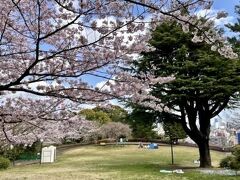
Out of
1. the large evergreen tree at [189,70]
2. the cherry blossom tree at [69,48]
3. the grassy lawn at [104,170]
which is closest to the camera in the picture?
the cherry blossom tree at [69,48]

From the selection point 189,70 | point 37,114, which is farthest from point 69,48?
point 189,70

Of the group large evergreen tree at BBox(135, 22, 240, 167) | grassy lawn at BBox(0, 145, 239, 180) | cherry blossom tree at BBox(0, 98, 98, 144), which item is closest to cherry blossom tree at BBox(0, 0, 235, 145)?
cherry blossom tree at BBox(0, 98, 98, 144)

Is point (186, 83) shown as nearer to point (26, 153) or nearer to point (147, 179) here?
point (147, 179)

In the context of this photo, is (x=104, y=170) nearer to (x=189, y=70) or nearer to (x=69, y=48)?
(x=189, y=70)

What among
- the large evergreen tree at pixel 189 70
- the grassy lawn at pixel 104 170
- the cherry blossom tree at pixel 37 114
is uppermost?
the large evergreen tree at pixel 189 70

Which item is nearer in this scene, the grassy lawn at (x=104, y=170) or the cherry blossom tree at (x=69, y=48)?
the cherry blossom tree at (x=69, y=48)

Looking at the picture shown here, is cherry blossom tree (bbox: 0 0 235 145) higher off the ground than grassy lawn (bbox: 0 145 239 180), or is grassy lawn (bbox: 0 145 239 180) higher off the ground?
cherry blossom tree (bbox: 0 0 235 145)

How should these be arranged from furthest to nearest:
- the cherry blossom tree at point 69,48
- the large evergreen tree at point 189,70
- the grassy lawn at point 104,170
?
the large evergreen tree at point 189,70, the grassy lawn at point 104,170, the cherry blossom tree at point 69,48

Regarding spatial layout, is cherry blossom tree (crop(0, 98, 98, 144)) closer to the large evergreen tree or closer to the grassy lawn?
the grassy lawn

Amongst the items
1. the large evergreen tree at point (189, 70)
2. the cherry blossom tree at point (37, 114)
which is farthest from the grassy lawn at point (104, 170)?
the cherry blossom tree at point (37, 114)

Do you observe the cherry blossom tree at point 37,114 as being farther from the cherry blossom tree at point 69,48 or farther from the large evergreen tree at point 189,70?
the large evergreen tree at point 189,70

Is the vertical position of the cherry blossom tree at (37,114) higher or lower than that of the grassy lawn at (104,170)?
higher

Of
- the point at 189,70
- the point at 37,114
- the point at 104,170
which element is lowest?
the point at 104,170

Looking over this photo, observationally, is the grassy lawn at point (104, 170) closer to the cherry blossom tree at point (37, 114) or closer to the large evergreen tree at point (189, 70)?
the large evergreen tree at point (189, 70)
